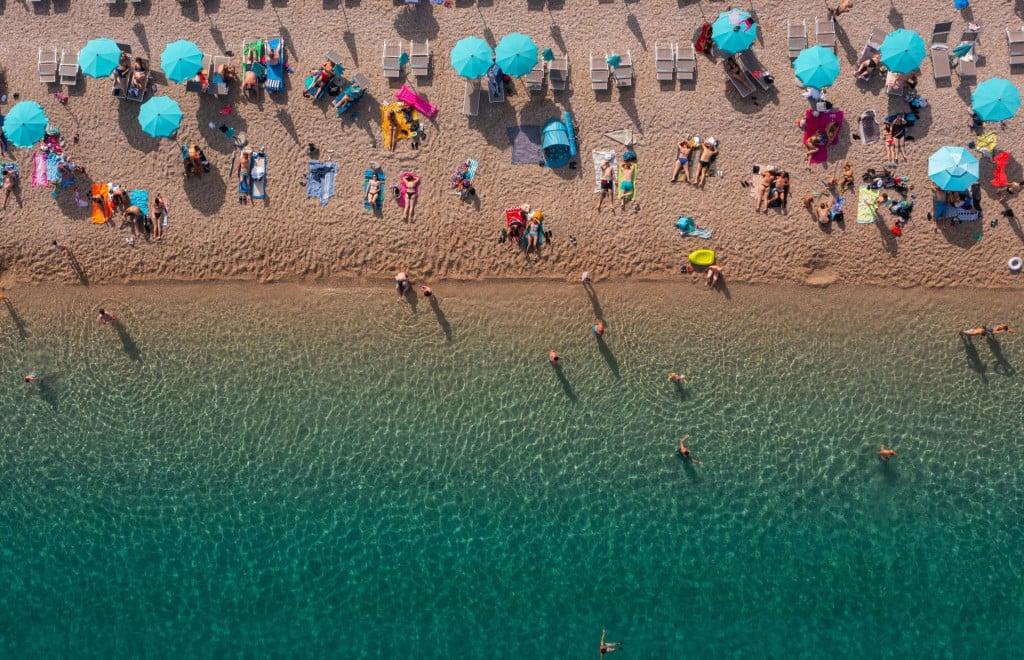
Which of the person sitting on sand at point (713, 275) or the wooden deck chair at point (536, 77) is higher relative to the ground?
the wooden deck chair at point (536, 77)

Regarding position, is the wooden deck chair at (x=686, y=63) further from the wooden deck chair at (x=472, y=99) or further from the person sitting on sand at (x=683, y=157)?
the wooden deck chair at (x=472, y=99)

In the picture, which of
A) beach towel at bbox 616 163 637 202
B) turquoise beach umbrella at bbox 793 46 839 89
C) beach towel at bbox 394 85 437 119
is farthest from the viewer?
beach towel at bbox 394 85 437 119

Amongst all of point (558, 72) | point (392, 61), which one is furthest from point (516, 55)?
point (392, 61)

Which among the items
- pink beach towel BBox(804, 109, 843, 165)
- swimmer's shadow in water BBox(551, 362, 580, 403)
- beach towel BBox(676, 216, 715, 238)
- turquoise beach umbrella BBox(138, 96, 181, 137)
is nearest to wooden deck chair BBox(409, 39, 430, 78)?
turquoise beach umbrella BBox(138, 96, 181, 137)

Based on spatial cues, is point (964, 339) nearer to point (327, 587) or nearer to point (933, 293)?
point (933, 293)

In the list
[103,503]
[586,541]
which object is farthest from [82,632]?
[586,541]

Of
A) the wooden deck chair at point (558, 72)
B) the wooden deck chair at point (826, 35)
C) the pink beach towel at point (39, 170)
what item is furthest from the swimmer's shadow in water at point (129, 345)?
the wooden deck chair at point (826, 35)

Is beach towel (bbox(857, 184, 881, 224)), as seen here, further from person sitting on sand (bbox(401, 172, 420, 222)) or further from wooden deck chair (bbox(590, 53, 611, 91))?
person sitting on sand (bbox(401, 172, 420, 222))
